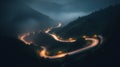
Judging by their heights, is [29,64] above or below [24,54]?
below

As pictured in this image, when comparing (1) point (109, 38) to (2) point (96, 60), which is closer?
(2) point (96, 60)

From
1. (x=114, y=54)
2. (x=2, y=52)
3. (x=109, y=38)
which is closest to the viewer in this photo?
(x=114, y=54)

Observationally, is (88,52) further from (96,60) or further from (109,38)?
(109,38)

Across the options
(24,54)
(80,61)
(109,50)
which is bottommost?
(80,61)

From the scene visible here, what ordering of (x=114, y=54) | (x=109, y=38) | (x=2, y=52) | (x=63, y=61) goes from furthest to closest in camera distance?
(x=109, y=38) < (x=2, y=52) < (x=114, y=54) < (x=63, y=61)

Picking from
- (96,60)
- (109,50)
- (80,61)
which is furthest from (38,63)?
(109,50)

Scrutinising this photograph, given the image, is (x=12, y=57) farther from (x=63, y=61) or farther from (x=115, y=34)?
(x=115, y=34)

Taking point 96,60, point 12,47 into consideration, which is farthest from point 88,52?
point 12,47

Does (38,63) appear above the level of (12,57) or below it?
below

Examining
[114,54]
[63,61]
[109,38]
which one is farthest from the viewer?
[109,38]
